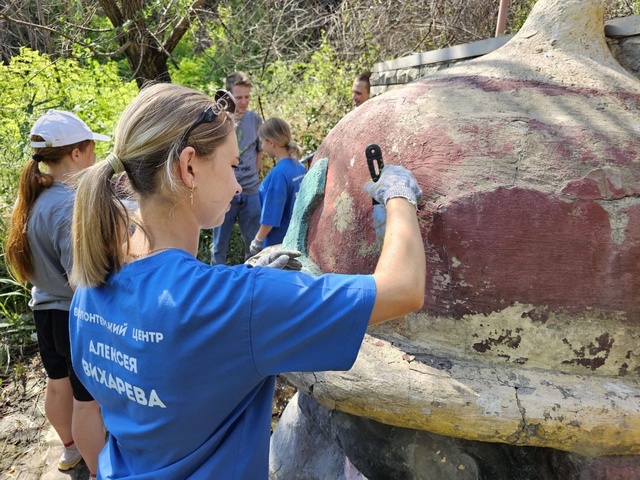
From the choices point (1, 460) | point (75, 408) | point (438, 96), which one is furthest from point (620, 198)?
point (1, 460)

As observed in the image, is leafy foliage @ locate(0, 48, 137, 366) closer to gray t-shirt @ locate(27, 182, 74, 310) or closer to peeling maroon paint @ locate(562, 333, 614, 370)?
gray t-shirt @ locate(27, 182, 74, 310)

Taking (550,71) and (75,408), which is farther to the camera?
(75,408)

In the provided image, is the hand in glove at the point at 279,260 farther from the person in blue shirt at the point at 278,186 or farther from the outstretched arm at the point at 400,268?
the person in blue shirt at the point at 278,186

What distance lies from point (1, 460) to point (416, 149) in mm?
2907

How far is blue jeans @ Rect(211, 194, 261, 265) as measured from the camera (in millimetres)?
4898

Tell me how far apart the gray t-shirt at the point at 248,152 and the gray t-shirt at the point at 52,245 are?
101 inches

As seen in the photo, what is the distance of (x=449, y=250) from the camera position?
5.43 feet

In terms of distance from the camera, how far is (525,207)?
1.60 m

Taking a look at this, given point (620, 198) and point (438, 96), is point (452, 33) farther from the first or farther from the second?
point (620, 198)

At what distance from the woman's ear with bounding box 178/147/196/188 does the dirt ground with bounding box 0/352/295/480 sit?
2.40 m

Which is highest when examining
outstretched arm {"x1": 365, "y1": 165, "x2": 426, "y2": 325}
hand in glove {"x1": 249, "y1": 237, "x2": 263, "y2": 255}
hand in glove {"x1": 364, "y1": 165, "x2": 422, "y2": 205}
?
hand in glove {"x1": 364, "y1": 165, "x2": 422, "y2": 205}

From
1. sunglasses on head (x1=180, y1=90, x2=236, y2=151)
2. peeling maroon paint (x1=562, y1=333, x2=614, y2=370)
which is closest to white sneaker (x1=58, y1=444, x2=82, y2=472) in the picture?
sunglasses on head (x1=180, y1=90, x2=236, y2=151)

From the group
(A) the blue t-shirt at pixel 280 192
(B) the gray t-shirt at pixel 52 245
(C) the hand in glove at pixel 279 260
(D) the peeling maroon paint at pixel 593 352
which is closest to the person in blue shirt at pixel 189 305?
(C) the hand in glove at pixel 279 260

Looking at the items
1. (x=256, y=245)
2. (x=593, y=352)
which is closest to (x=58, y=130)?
(x=256, y=245)
